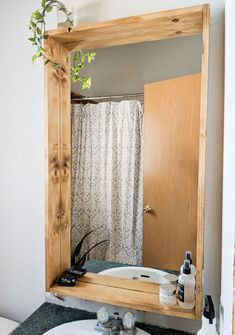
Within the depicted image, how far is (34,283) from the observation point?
1.27 m

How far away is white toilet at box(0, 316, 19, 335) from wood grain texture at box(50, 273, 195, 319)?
12.3 inches

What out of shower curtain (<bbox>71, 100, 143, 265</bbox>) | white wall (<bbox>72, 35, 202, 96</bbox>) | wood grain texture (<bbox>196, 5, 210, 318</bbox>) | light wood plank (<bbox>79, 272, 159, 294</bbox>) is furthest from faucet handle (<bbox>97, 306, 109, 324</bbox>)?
white wall (<bbox>72, 35, 202, 96</bbox>)

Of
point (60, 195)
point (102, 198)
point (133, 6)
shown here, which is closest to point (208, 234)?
point (102, 198)

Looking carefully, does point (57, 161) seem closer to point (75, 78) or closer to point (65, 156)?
point (65, 156)

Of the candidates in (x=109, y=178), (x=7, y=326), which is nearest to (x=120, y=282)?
(x=109, y=178)

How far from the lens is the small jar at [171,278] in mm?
1025

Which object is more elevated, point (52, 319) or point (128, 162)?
point (128, 162)

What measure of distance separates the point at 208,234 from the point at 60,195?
0.66m

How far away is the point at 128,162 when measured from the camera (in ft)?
3.69

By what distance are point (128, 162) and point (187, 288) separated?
0.54 metres

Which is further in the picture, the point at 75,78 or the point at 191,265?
the point at 75,78

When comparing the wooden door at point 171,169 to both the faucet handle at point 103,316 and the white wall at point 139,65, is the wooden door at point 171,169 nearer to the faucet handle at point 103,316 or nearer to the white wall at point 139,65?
the white wall at point 139,65

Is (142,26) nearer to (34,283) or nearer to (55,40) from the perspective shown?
(55,40)

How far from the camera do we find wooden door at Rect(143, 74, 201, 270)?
103 centimetres
